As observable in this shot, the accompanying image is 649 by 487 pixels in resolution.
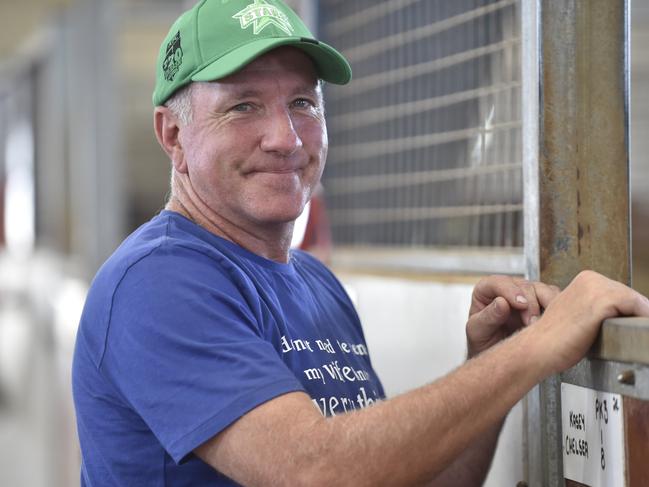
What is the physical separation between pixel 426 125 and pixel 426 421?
4.58 ft

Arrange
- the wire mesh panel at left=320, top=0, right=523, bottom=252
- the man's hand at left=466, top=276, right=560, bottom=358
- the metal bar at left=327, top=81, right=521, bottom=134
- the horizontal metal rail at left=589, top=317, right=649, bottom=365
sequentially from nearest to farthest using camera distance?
the horizontal metal rail at left=589, top=317, right=649, bottom=365, the man's hand at left=466, top=276, right=560, bottom=358, the metal bar at left=327, top=81, right=521, bottom=134, the wire mesh panel at left=320, top=0, right=523, bottom=252

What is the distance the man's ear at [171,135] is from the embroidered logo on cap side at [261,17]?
225 millimetres

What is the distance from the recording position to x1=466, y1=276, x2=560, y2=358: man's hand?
5.32 ft

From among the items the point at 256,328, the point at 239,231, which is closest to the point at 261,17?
the point at 239,231

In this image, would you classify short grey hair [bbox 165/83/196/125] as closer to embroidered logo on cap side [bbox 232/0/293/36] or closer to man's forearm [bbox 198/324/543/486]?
embroidered logo on cap side [bbox 232/0/293/36]

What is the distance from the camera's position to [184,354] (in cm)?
148

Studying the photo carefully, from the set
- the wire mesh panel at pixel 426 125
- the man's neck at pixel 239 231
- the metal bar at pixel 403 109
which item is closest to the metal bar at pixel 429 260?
the wire mesh panel at pixel 426 125

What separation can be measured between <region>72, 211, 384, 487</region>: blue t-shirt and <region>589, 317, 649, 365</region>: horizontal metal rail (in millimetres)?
420

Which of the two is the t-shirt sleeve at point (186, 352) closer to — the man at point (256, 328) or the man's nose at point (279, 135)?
the man at point (256, 328)

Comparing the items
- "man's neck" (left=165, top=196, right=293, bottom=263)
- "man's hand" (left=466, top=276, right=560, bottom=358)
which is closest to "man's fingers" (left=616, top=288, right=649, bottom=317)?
"man's hand" (left=466, top=276, right=560, bottom=358)

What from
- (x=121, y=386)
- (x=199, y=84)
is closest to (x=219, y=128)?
(x=199, y=84)

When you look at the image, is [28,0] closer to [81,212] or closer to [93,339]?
[81,212]

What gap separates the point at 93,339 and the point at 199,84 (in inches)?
18.5

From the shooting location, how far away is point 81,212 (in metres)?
5.49
